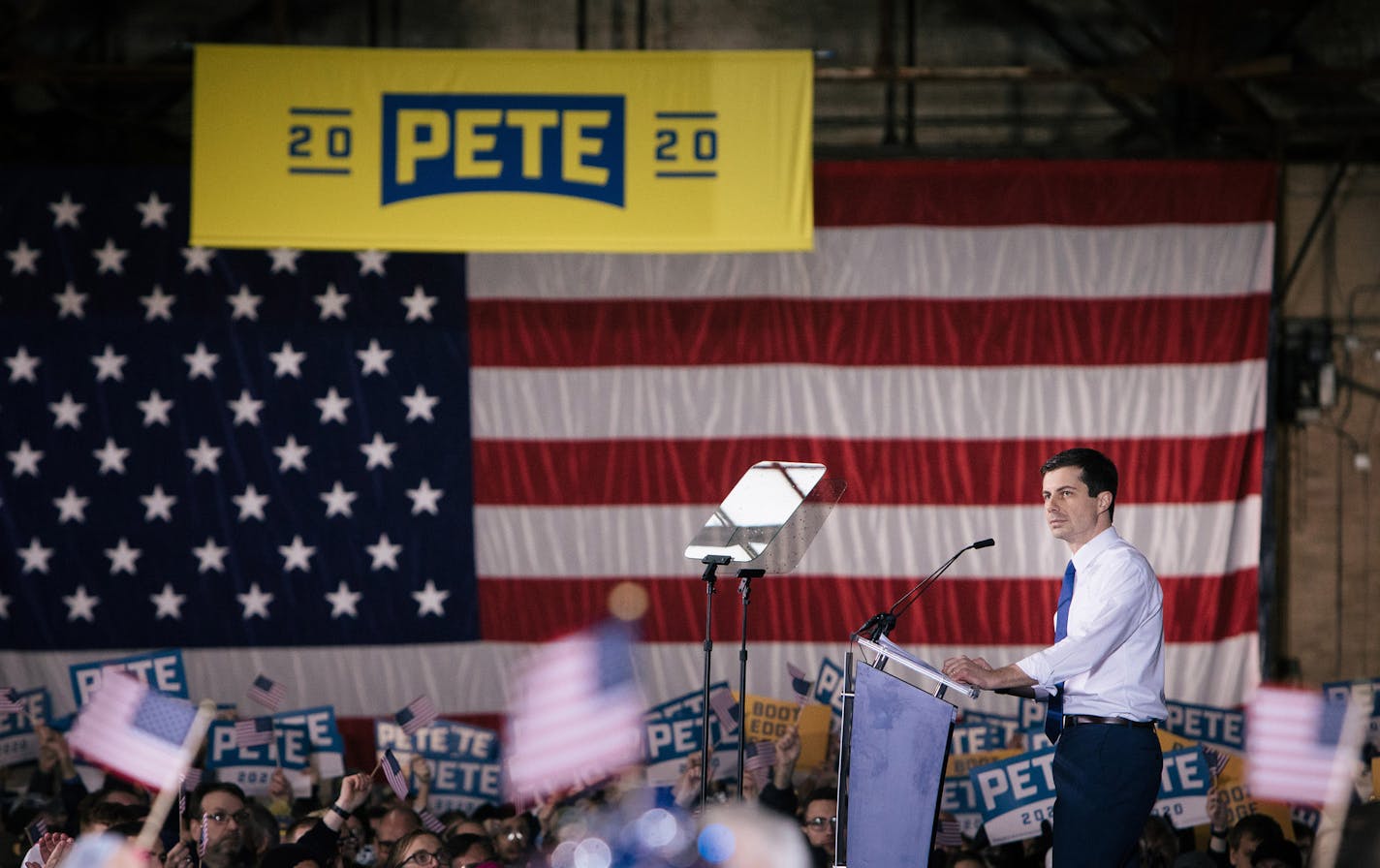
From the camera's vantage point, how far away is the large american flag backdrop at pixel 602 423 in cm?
814

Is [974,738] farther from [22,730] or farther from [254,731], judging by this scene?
[22,730]

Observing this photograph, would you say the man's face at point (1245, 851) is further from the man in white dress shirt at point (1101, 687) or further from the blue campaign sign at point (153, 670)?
the blue campaign sign at point (153, 670)

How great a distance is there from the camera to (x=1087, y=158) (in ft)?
27.4

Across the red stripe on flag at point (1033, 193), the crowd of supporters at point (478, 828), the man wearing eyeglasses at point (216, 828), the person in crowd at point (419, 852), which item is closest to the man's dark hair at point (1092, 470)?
the crowd of supporters at point (478, 828)

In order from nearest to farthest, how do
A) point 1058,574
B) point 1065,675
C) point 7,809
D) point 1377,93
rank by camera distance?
1. point 1065,675
2. point 7,809
3. point 1058,574
4. point 1377,93


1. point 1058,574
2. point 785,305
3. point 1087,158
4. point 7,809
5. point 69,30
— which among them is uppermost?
point 69,30

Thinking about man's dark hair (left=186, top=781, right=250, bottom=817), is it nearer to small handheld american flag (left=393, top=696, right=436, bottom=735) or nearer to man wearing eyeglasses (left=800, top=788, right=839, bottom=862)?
small handheld american flag (left=393, top=696, right=436, bottom=735)

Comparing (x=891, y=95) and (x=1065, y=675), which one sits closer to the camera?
(x=1065, y=675)

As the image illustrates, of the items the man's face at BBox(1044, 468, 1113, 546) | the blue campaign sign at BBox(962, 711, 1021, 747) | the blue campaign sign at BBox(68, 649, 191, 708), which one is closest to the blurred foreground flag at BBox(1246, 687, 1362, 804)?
the blue campaign sign at BBox(962, 711, 1021, 747)

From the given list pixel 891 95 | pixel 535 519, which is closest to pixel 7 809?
pixel 535 519

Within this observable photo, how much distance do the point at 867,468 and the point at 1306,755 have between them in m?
2.68

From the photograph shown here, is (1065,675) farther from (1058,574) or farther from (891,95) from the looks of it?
(891,95)

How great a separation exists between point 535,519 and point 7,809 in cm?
298

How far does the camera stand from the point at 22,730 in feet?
26.0
